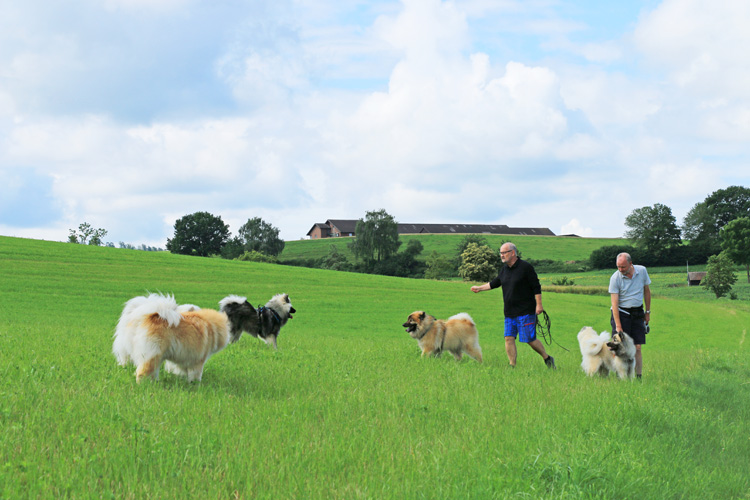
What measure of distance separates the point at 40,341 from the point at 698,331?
35.1 m

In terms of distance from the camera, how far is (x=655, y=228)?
97.3 m

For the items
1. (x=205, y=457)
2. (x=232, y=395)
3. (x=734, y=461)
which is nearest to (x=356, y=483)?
(x=205, y=457)

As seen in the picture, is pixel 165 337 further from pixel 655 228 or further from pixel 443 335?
pixel 655 228

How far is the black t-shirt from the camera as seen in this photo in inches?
435

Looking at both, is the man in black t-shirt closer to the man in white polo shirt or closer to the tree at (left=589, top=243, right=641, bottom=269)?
the man in white polo shirt

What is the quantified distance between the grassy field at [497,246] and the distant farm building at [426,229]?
19373mm

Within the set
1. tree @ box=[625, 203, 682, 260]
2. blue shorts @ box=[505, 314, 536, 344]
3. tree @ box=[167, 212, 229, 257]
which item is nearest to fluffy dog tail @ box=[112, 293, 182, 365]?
blue shorts @ box=[505, 314, 536, 344]

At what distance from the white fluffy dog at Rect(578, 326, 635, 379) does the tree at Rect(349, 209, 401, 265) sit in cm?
8055

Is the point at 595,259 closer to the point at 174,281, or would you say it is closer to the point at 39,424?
the point at 174,281

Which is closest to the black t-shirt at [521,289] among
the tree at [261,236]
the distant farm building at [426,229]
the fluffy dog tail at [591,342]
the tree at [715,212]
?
the fluffy dog tail at [591,342]

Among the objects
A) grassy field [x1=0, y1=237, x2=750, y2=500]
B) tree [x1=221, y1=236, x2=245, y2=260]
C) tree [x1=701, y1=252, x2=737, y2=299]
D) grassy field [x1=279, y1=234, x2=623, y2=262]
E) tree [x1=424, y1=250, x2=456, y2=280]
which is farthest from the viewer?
grassy field [x1=279, y1=234, x2=623, y2=262]

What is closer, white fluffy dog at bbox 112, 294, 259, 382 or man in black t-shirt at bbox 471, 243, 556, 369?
white fluffy dog at bbox 112, 294, 259, 382

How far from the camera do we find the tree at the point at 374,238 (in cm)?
9206

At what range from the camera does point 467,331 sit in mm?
12078
